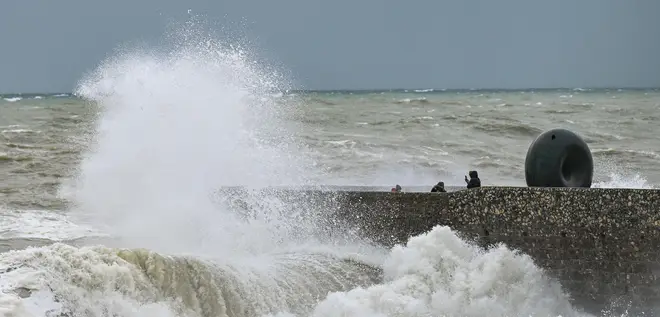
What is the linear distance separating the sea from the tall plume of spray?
0.09 feet

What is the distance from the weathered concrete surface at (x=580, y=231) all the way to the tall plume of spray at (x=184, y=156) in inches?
78.9

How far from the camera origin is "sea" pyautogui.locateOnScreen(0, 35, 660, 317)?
8.44 metres

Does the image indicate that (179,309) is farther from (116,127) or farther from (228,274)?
(116,127)

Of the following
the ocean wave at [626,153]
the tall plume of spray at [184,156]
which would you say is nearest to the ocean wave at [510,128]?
the ocean wave at [626,153]

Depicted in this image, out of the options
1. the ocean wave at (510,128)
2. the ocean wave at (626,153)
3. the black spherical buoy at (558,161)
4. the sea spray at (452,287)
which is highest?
the black spherical buoy at (558,161)

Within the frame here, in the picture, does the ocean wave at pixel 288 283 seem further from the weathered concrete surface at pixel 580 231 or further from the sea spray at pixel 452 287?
the weathered concrete surface at pixel 580 231

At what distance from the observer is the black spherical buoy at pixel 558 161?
10.6 m

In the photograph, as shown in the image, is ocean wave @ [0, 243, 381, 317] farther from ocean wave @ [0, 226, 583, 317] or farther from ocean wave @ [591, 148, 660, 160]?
ocean wave @ [591, 148, 660, 160]

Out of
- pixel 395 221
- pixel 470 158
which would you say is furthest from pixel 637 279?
pixel 470 158

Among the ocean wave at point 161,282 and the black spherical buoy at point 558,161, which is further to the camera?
the black spherical buoy at point 558,161

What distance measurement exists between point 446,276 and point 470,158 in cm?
1437

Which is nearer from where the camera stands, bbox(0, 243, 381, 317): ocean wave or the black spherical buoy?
bbox(0, 243, 381, 317): ocean wave

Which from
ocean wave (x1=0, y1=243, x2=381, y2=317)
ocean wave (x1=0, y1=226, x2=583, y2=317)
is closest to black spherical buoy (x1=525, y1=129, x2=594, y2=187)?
ocean wave (x1=0, y1=226, x2=583, y2=317)

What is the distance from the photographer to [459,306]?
9.52 metres
